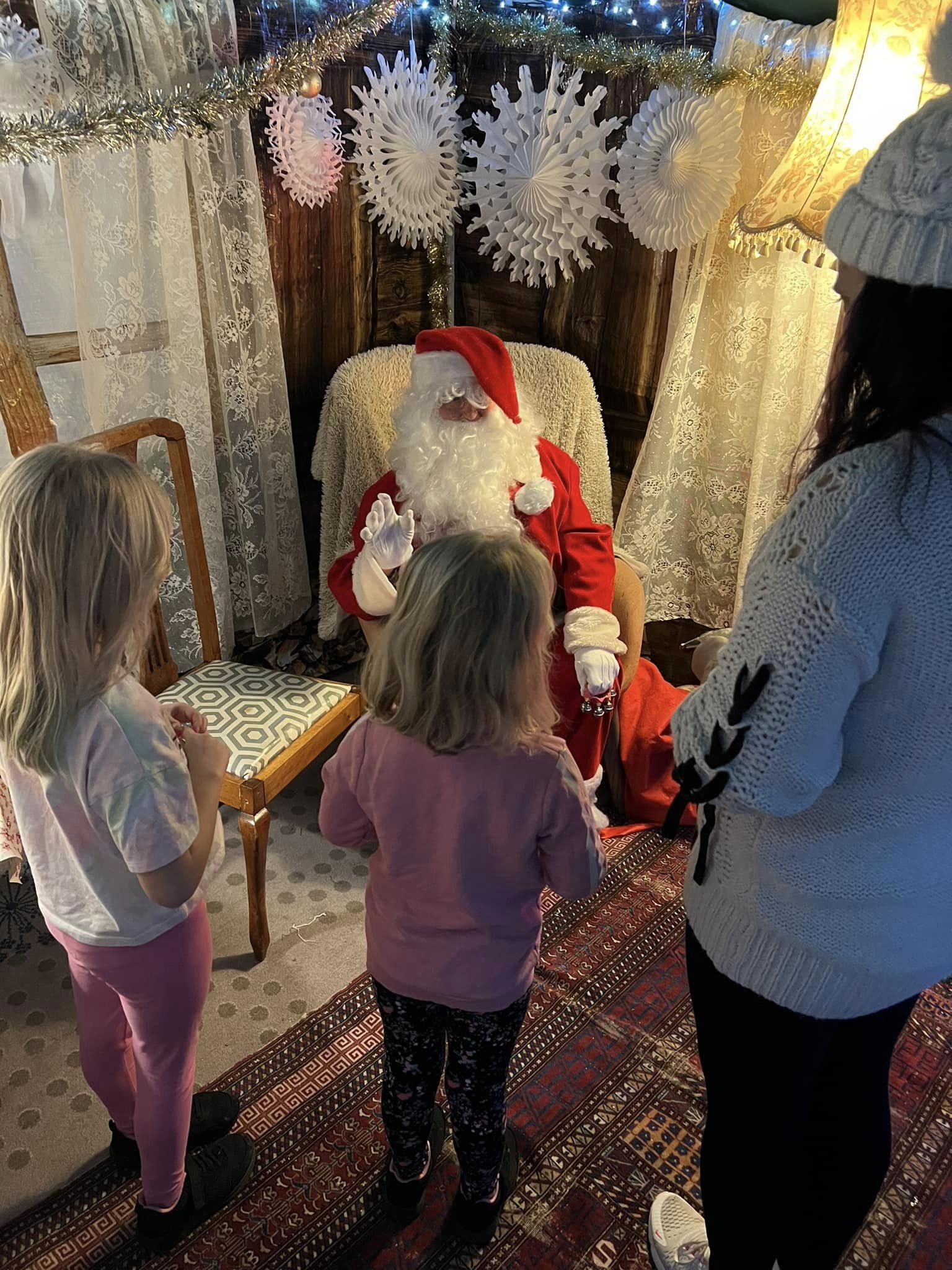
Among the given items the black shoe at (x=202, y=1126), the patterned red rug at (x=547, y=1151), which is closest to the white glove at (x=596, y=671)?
the patterned red rug at (x=547, y=1151)

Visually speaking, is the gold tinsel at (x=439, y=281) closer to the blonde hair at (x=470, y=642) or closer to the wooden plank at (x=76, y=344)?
the wooden plank at (x=76, y=344)

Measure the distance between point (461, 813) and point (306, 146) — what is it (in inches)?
69.4

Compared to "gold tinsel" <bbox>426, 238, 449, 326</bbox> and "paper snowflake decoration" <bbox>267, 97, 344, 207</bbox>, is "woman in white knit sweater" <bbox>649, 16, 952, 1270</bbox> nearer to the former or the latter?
"paper snowflake decoration" <bbox>267, 97, 344, 207</bbox>

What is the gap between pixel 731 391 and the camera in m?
2.43

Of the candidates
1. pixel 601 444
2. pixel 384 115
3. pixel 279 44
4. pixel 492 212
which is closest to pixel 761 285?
pixel 601 444

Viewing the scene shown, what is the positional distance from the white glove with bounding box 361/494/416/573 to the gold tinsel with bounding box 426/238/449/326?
949 mm

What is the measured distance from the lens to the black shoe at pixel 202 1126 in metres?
1.45

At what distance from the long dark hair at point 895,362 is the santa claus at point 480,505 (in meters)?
1.16

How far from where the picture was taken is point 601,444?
2469 mm

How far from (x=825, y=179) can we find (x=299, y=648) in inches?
69.3

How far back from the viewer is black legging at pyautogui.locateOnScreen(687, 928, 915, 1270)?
97 centimetres

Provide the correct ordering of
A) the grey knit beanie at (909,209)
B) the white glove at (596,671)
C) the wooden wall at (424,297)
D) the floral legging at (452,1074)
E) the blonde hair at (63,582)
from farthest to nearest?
the wooden wall at (424,297)
the white glove at (596,671)
the floral legging at (452,1074)
the blonde hair at (63,582)
the grey knit beanie at (909,209)

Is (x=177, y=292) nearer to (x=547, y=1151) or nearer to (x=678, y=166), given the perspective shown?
(x=678, y=166)

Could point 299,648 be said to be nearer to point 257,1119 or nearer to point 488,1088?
point 257,1119
